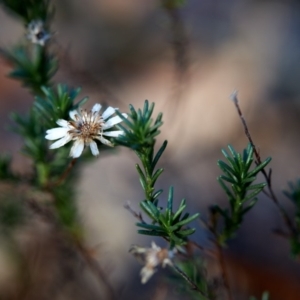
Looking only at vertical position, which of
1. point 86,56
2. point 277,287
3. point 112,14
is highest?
point 112,14

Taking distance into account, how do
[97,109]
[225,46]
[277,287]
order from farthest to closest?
[225,46]
[277,287]
[97,109]

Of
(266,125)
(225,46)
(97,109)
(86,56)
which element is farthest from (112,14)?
(97,109)

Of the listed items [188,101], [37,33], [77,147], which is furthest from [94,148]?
[188,101]

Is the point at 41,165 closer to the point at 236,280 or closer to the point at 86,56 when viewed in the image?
the point at 236,280

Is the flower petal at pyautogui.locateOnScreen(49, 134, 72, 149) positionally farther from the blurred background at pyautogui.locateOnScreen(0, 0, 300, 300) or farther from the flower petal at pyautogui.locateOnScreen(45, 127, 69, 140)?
the blurred background at pyautogui.locateOnScreen(0, 0, 300, 300)

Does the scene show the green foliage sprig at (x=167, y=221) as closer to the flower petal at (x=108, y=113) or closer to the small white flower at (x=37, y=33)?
the flower petal at (x=108, y=113)

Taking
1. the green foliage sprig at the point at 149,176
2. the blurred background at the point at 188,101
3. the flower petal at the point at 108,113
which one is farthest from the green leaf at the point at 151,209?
the blurred background at the point at 188,101

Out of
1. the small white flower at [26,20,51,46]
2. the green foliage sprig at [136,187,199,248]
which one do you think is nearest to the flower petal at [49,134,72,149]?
the green foliage sprig at [136,187,199,248]
